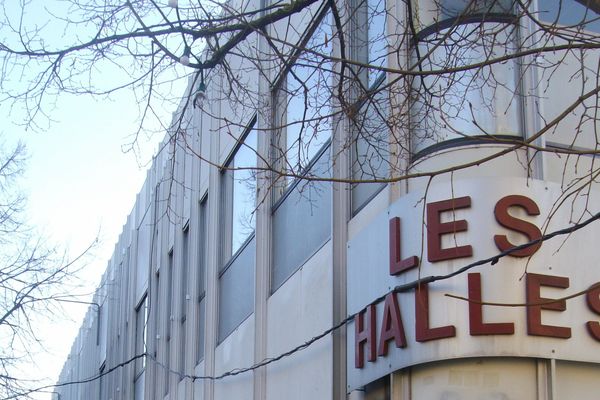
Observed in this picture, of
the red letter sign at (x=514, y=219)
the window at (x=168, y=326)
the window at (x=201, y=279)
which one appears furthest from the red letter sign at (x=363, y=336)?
the window at (x=168, y=326)

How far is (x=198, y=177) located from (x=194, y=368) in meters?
3.90

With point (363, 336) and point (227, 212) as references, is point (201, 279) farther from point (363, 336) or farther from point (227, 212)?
point (363, 336)

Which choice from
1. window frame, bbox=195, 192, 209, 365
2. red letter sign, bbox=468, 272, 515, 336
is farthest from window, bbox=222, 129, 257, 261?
→ red letter sign, bbox=468, 272, 515, 336

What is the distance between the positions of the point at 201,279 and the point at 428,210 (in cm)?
1204

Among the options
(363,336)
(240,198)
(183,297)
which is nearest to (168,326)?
(183,297)

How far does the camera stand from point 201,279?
74.2ft

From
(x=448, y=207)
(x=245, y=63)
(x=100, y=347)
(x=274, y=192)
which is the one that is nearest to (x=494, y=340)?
(x=448, y=207)

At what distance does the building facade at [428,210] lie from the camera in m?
9.70

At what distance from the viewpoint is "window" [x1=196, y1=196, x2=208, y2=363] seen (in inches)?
865

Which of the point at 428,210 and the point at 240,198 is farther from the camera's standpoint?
the point at 240,198

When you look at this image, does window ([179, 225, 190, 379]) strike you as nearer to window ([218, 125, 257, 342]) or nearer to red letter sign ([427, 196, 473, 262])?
window ([218, 125, 257, 342])

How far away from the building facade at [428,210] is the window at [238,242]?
0.25 meters

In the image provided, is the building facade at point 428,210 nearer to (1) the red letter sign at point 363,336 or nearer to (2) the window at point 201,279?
(1) the red letter sign at point 363,336

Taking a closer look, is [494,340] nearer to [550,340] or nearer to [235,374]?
[550,340]
